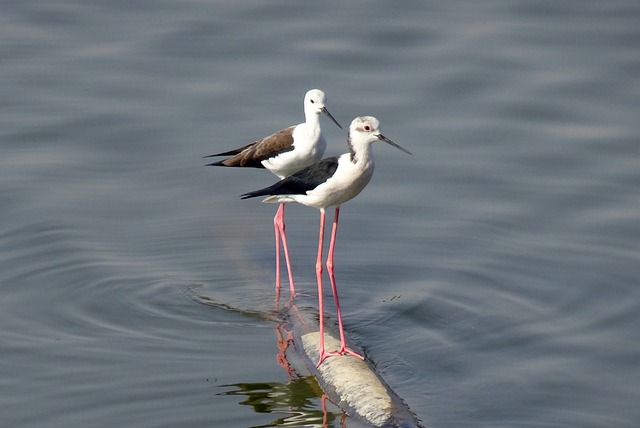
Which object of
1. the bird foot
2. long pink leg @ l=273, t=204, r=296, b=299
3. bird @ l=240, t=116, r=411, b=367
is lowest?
the bird foot

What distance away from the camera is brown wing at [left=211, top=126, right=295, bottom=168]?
399 inches

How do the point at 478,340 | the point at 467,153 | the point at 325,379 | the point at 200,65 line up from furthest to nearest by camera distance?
the point at 200,65 < the point at 467,153 < the point at 478,340 < the point at 325,379

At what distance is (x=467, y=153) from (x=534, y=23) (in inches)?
130

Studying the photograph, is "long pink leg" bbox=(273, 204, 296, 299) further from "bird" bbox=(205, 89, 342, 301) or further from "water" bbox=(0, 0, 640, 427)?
"water" bbox=(0, 0, 640, 427)

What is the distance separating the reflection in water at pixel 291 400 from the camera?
26.1 ft

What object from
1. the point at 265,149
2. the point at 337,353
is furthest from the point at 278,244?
the point at 337,353

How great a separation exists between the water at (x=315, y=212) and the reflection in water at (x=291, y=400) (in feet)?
0.07

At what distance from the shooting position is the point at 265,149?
10211 millimetres

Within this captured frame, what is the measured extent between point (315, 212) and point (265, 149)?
160 centimetres

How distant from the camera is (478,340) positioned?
364 inches

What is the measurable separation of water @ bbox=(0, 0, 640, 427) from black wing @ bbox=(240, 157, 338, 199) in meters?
1.08

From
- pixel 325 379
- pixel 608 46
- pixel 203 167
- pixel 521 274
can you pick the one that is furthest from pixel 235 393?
pixel 608 46

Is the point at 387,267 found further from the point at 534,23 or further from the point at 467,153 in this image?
the point at 534,23

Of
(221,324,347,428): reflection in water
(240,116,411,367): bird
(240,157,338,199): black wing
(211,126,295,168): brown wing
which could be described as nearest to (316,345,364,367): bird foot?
(240,116,411,367): bird
